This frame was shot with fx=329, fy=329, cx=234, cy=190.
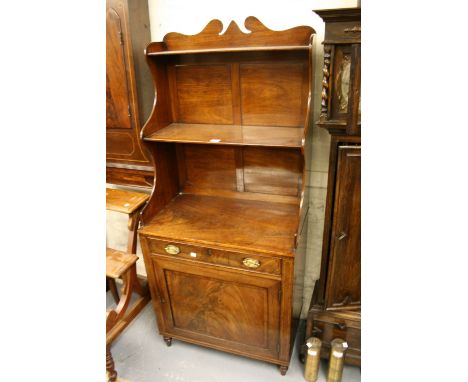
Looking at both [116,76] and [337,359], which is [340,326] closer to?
[337,359]

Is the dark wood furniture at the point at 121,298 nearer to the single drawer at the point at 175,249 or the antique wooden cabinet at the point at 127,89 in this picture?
the single drawer at the point at 175,249

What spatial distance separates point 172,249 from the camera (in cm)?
157

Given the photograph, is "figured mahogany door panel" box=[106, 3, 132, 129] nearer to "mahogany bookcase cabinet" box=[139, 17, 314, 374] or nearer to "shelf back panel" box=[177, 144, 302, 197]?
"mahogany bookcase cabinet" box=[139, 17, 314, 374]

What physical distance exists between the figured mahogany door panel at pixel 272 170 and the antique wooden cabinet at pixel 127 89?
0.58 metres

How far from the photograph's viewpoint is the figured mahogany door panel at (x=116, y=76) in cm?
159

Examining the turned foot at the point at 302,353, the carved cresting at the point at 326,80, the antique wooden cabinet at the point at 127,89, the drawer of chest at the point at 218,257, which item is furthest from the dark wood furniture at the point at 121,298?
the carved cresting at the point at 326,80

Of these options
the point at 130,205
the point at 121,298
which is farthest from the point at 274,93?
the point at 121,298

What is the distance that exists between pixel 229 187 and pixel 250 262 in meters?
0.52

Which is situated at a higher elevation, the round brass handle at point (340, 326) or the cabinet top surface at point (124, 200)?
the cabinet top surface at point (124, 200)

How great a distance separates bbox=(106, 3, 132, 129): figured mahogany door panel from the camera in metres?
1.59

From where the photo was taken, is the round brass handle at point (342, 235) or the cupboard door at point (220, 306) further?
the cupboard door at point (220, 306)
